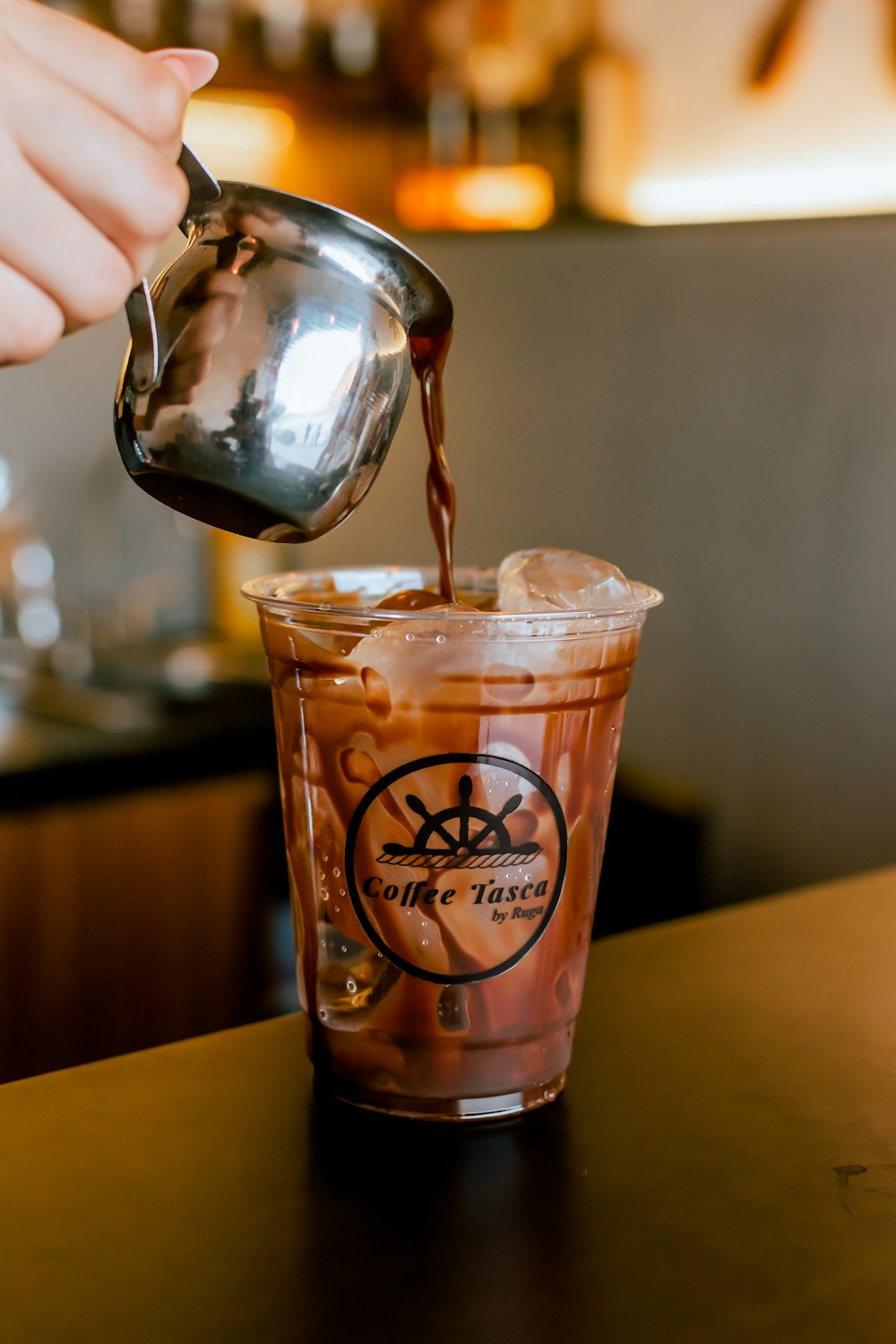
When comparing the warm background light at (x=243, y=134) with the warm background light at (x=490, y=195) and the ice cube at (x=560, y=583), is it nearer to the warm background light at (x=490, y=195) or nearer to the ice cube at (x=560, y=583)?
the warm background light at (x=490, y=195)

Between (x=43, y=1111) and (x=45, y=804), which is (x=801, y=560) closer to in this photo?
(x=45, y=804)

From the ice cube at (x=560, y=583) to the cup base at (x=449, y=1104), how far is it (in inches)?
8.3

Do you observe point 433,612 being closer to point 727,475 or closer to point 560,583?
point 560,583

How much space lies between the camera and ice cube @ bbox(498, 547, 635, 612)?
0.60m

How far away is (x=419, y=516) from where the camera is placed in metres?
2.64

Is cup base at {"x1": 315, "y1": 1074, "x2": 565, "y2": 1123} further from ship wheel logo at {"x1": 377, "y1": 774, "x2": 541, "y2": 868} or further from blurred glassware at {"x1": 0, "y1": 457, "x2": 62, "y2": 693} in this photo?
blurred glassware at {"x1": 0, "y1": 457, "x2": 62, "y2": 693}

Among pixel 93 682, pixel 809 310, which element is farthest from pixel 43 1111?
pixel 93 682

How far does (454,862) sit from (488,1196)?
13 centimetres

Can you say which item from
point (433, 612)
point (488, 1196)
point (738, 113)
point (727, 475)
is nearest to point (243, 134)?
point (738, 113)

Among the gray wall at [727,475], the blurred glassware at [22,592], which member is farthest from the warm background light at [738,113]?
the blurred glassware at [22,592]

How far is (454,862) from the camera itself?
528 millimetres

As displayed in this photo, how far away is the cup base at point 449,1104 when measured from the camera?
553mm

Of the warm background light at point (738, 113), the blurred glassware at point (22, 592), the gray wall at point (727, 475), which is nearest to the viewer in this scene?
the gray wall at point (727, 475)

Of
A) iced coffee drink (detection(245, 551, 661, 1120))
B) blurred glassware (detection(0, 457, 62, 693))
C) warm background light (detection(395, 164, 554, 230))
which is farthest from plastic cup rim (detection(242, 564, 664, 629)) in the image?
warm background light (detection(395, 164, 554, 230))
